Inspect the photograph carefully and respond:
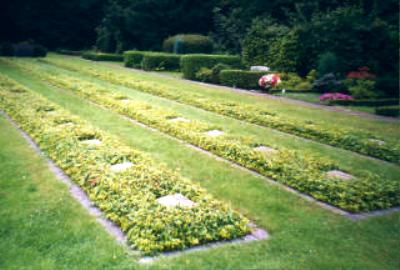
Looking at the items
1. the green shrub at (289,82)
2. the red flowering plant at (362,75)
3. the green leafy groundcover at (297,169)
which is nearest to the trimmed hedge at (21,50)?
the green shrub at (289,82)

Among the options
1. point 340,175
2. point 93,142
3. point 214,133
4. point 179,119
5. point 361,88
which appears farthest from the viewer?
point 361,88

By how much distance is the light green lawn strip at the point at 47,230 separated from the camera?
417cm

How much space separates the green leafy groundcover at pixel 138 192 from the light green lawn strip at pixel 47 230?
314 millimetres

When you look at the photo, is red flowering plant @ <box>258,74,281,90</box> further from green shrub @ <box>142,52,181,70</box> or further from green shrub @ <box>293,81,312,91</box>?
green shrub @ <box>142,52,181,70</box>

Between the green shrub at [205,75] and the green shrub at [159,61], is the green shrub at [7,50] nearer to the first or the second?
the green shrub at [159,61]

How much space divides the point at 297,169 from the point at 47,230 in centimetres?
430

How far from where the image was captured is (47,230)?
480 cm

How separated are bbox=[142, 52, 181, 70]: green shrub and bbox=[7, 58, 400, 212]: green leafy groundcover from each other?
18026mm

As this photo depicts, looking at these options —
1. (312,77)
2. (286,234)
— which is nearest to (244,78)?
(312,77)

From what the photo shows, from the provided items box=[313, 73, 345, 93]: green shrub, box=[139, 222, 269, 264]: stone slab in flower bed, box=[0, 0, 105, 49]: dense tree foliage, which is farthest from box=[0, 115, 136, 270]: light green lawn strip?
box=[0, 0, 105, 49]: dense tree foliage

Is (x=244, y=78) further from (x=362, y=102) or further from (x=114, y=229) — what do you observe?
(x=114, y=229)

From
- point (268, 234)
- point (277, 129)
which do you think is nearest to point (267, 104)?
point (277, 129)

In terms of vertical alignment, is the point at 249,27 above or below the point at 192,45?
above

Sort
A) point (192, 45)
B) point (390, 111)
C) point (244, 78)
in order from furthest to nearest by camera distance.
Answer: point (192, 45) → point (244, 78) → point (390, 111)
